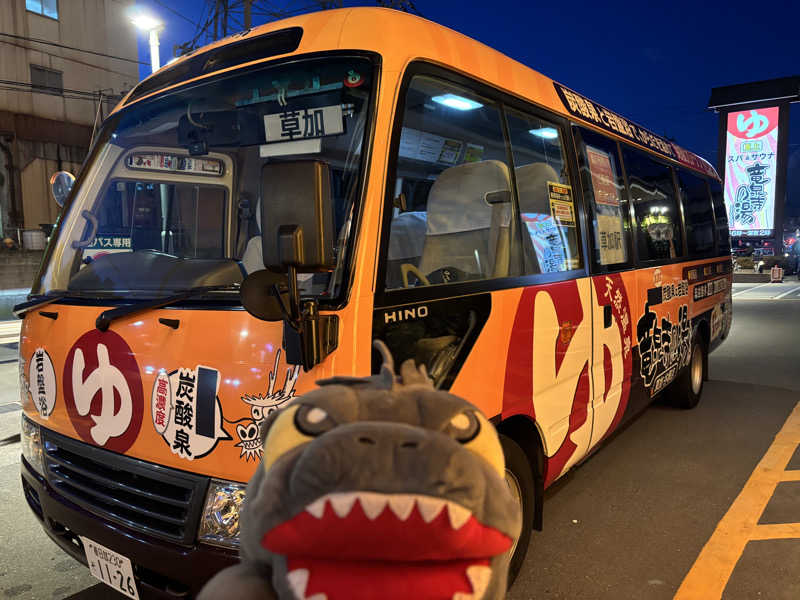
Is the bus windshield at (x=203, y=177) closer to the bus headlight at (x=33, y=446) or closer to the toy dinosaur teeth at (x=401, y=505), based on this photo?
the bus headlight at (x=33, y=446)

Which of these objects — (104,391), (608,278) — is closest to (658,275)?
(608,278)

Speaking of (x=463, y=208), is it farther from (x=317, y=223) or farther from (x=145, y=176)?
(x=145, y=176)

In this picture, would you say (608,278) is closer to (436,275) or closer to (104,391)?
(436,275)

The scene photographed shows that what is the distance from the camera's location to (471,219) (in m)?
2.98

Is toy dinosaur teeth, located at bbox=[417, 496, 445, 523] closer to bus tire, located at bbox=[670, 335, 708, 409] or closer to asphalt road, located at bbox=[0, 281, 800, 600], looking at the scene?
asphalt road, located at bbox=[0, 281, 800, 600]

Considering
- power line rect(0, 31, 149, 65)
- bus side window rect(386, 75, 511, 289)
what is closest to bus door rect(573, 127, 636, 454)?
bus side window rect(386, 75, 511, 289)

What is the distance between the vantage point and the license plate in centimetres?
217

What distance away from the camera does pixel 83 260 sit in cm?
290

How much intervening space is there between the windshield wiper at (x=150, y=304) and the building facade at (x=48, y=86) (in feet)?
75.6

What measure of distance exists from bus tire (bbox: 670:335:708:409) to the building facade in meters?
23.0

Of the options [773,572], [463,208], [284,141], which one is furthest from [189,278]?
[773,572]

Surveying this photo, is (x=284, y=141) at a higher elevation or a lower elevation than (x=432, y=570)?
higher

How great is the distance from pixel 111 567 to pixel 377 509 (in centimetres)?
173

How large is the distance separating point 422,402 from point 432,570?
32 centimetres
